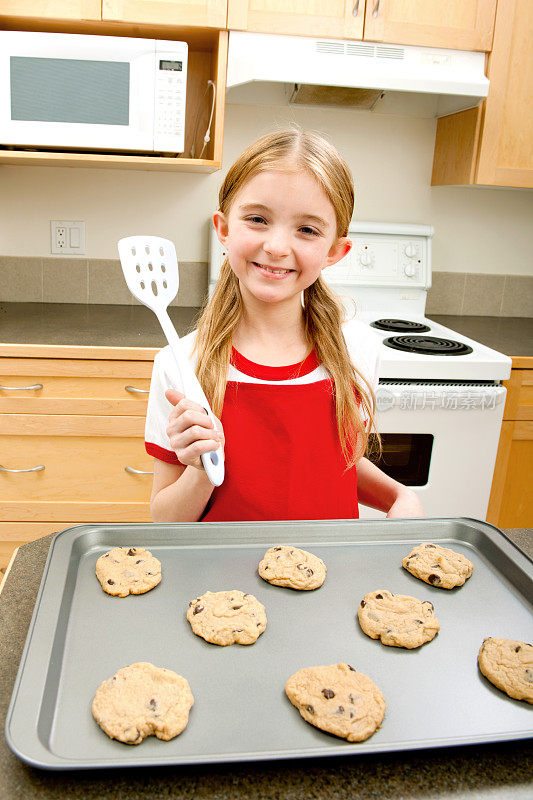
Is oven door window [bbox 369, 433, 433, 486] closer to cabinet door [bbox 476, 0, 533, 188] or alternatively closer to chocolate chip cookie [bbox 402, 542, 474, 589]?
cabinet door [bbox 476, 0, 533, 188]

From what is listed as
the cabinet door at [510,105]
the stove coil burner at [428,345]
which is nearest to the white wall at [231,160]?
the cabinet door at [510,105]

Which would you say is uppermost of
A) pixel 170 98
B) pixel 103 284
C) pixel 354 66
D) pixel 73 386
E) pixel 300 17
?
pixel 300 17

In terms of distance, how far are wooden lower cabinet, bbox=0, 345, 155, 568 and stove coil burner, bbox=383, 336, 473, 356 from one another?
2.35ft

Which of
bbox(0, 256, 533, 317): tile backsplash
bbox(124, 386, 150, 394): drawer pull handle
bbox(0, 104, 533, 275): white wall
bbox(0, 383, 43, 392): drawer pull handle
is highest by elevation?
bbox(0, 104, 533, 275): white wall

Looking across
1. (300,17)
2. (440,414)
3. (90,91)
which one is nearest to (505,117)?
(300,17)

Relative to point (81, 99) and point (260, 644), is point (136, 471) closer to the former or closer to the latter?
point (81, 99)

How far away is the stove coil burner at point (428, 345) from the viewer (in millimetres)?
1921

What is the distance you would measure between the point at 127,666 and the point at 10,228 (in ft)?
6.83

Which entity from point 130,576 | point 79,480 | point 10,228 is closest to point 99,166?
point 10,228

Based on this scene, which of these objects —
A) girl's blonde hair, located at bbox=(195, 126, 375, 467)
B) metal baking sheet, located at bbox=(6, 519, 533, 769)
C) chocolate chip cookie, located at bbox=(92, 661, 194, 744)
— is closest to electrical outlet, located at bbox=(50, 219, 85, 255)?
girl's blonde hair, located at bbox=(195, 126, 375, 467)

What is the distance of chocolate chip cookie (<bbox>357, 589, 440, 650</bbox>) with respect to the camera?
A: 0.63 m

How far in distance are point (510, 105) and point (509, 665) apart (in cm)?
199

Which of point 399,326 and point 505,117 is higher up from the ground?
point 505,117

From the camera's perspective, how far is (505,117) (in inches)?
83.7
